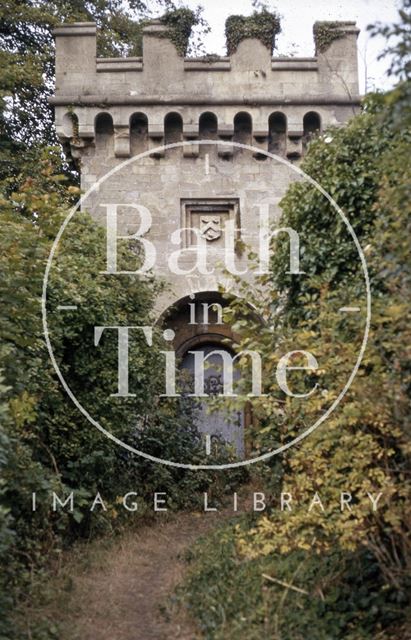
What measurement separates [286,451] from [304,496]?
144cm

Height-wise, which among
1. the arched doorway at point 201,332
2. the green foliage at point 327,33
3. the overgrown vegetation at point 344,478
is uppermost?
the green foliage at point 327,33

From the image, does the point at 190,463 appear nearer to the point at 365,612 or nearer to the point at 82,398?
the point at 82,398

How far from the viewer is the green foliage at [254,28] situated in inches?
528

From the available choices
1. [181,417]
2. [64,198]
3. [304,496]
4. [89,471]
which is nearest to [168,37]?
[64,198]

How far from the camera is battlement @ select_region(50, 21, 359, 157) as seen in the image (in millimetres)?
13281

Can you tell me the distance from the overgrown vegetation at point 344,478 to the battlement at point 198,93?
5645mm

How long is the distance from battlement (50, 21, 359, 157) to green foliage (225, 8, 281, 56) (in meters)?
0.10

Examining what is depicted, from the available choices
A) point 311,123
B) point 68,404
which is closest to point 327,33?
point 311,123

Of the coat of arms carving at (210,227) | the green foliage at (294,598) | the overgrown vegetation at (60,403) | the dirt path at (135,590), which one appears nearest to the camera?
the green foliage at (294,598)

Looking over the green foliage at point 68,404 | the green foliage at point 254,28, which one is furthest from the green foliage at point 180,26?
the green foliage at point 68,404

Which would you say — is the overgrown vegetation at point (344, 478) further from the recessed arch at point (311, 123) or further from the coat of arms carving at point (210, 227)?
the recessed arch at point (311, 123)

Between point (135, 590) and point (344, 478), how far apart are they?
7.67 feet

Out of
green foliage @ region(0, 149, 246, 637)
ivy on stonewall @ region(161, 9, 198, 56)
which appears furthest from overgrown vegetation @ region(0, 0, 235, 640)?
ivy on stonewall @ region(161, 9, 198, 56)

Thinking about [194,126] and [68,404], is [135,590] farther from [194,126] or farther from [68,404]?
[194,126]
